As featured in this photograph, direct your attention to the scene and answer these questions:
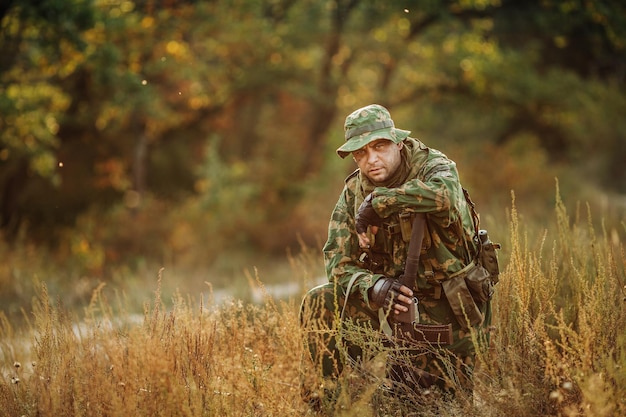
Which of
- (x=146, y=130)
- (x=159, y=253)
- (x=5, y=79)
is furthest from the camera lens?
(x=146, y=130)

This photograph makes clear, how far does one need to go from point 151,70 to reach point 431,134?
347 inches

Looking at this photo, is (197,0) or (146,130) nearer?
(197,0)

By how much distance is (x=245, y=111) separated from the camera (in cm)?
1591

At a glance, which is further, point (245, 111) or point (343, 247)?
point (245, 111)

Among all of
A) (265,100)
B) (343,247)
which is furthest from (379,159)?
(265,100)

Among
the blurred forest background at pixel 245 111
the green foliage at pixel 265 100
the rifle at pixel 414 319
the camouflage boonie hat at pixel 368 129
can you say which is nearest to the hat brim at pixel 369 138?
the camouflage boonie hat at pixel 368 129

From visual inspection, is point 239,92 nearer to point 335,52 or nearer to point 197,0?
point 335,52

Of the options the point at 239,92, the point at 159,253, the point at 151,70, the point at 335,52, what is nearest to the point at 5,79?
the point at 151,70

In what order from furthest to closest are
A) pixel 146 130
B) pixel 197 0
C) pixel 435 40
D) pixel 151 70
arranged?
pixel 146 130, pixel 435 40, pixel 151 70, pixel 197 0

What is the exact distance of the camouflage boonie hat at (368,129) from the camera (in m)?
3.67

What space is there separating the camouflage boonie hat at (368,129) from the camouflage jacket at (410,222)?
0.19m

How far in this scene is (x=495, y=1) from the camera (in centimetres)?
1256

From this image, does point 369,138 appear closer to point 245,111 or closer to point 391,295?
A: point 391,295

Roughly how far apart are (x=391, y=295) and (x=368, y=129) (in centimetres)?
90
